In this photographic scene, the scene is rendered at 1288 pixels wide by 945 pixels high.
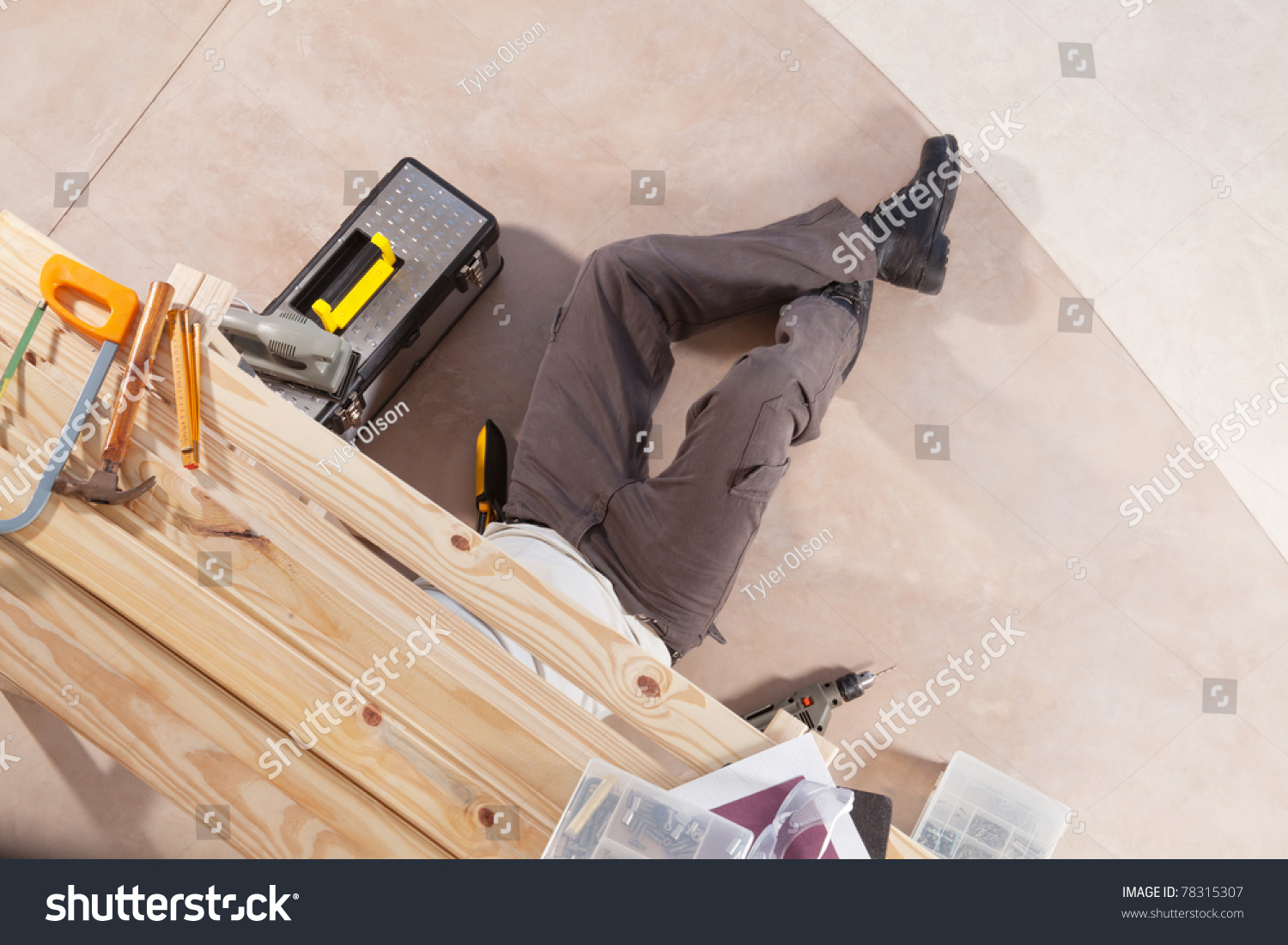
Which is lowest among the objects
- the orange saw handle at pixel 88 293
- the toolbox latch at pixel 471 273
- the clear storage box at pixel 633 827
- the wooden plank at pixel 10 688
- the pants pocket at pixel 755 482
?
the wooden plank at pixel 10 688

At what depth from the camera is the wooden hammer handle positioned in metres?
1.11

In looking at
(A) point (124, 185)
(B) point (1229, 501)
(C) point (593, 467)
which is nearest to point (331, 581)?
(C) point (593, 467)

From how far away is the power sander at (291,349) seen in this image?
58.3 inches

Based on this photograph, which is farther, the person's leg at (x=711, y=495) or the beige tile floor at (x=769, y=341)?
the beige tile floor at (x=769, y=341)

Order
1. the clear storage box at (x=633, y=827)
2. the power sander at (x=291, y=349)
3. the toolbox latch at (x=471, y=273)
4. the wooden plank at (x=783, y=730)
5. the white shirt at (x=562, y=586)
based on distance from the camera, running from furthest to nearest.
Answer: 1. the toolbox latch at (x=471, y=273)
2. the power sander at (x=291, y=349)
3. the white shirt at (x=562, y=586)
4. the wooden plank at (x=783, y=730)
5. the clear storage box at (x=633, y=827)

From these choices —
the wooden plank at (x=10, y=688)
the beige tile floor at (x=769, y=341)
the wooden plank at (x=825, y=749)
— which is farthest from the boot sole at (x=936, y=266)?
the wooden plank at (x=10, y=688)

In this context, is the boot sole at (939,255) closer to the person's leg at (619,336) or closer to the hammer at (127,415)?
the person's leg at (619,336)

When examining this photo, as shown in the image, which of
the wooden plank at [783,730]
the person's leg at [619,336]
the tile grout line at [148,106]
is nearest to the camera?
the wooden plank at [783,730]

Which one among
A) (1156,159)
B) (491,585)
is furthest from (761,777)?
(1156,159)

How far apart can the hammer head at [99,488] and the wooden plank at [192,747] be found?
189 mm

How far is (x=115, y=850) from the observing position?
1.88 m

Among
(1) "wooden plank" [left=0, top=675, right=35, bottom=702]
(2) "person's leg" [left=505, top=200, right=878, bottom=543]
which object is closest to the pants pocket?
(2) "person's leg" [left=505, top=200, right=878, bottom=543]

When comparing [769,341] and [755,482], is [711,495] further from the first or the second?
[769,341]

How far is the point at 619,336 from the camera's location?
1.69 metres
